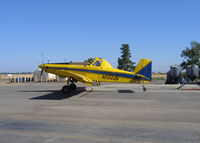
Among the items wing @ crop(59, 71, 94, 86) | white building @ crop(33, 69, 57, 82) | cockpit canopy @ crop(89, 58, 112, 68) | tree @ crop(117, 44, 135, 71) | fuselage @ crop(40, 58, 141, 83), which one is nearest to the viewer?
wing @ crop(59, 71, 94, 86)

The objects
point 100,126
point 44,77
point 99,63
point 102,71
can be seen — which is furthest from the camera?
point 44,77

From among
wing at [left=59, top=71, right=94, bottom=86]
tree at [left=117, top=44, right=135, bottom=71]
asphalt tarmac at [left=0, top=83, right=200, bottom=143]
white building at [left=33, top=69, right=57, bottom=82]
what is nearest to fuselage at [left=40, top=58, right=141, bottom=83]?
wing at [left=59, top=71, right=94, bottom=86]

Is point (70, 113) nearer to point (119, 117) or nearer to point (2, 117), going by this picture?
point (119, 117)

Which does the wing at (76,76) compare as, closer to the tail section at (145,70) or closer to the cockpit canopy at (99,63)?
the cockpit canopy at (99,63)

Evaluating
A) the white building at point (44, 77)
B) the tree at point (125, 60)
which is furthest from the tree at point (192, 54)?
the white building at point (44, 77)

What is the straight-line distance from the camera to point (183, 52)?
59375 mm

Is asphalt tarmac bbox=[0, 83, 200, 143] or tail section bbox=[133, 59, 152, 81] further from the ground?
tail section bbox=[133, 59, 152, 81]

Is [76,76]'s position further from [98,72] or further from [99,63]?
[99,63]

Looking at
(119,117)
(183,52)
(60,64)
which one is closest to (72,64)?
(60,64)

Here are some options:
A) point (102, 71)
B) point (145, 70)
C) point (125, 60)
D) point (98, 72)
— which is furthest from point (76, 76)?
point (125, 60)

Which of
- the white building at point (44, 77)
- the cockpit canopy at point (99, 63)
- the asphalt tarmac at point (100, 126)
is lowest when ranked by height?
the asphalt tarmac at point (100, 126)

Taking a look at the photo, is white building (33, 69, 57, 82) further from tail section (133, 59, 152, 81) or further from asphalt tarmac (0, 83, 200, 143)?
asphalt tarmac (0, 83, 200, 143)

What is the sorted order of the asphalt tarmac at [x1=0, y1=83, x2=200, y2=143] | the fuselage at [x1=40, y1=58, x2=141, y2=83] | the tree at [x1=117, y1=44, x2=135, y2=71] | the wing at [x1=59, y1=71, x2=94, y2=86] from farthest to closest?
the tree at [x1=117, y1=44, x2=135, y2=71] < the fuselage at [x1=40, y1=58, x2=141, y2=83] < the wing at [x1=59, y1=71, x2=94, y2=86] < the asphalt tarmac at [x1=0, y1=83, x2=200, y2=143]

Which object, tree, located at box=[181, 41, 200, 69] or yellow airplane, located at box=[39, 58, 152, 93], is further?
tree, located at box=[181, 41, 200, 69]
